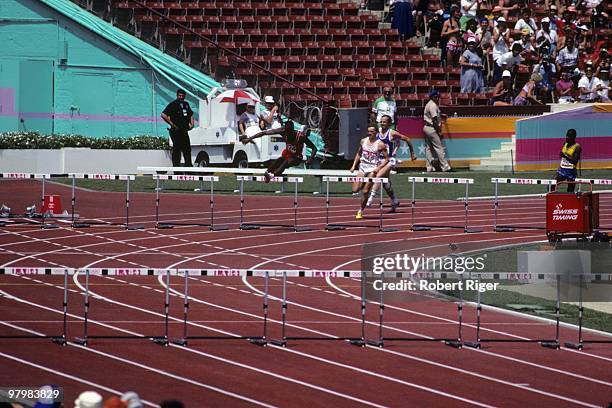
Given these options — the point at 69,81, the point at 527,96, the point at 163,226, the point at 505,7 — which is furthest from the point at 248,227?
the point at 505,7

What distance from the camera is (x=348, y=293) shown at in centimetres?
1795

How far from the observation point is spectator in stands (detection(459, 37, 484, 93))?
36031 mm

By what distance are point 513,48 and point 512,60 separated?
0.29 metres

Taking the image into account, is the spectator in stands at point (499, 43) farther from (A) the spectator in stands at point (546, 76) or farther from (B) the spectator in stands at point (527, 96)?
(B) the spectator in stands at point (527, 96)

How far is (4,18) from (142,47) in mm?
3170

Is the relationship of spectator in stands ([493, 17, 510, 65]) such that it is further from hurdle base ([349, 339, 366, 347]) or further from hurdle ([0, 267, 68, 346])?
hurdle ([0, 267, 68, 346])

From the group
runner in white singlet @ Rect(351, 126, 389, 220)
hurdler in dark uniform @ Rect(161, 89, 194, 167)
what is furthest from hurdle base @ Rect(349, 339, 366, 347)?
hurdler in dark uniform @ Rect(161, 89, 194, 167)

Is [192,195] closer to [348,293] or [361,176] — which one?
[361,176]

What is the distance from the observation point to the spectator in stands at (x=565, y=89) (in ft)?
117

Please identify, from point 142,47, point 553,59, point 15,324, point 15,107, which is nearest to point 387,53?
point 553,59

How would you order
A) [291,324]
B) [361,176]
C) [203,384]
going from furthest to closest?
[361,176] → [291,324] → [203,384]

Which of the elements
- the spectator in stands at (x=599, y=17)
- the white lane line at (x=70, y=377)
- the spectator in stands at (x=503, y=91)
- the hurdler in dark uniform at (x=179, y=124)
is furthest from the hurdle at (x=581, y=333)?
the spectator in stands at (x=599, y=17)

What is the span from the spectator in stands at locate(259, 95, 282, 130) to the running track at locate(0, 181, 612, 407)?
804 cm

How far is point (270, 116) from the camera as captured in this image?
3123 cm
